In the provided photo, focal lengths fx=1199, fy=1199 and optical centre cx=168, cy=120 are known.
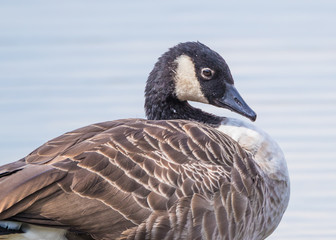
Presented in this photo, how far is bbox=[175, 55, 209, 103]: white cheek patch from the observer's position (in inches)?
415

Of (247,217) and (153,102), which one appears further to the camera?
(153,102)

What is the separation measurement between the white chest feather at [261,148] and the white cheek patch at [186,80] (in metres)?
0.55

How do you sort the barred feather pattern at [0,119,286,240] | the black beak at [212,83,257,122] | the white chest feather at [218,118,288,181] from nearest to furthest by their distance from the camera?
the barred feather pattern at [0,119,286,240] → the white chest feather at [218,118,288,181] → the black beak at [212,83,257,122]

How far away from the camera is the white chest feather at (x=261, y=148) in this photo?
32.7 ft

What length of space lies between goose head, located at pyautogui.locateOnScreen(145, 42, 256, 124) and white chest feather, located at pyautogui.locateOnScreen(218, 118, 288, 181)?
1.02 feet

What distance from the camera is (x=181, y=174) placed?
9070 millimetres

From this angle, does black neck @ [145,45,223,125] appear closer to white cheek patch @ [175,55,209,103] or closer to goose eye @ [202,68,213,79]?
white cheek patch @ [175,55,209,103]

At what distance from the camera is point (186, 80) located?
10570 mm

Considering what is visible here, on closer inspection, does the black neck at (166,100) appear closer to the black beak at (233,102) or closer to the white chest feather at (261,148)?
the black beak at (233,102)

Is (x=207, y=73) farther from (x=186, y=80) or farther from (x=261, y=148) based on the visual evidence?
(x=261, y=148)

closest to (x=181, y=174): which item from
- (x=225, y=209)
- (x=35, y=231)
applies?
(x=225, y=209)

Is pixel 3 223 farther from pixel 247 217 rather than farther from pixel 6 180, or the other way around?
pixel 247 217

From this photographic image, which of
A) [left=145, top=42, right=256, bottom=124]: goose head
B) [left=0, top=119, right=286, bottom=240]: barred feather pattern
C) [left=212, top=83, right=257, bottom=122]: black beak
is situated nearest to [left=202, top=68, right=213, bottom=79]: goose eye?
[left=145, top=42, right=256, bottom=124]: goose head

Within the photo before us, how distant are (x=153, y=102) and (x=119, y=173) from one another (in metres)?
1.81
